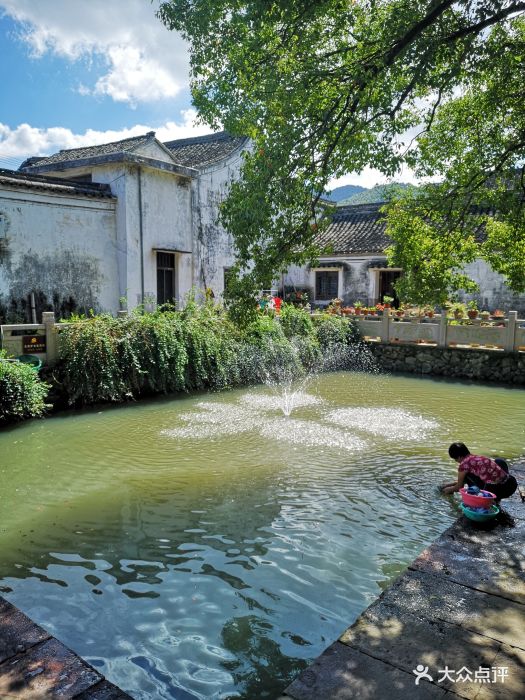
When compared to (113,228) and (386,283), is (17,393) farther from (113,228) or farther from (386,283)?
(386,283)

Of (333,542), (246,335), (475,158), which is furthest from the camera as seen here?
(246,335)

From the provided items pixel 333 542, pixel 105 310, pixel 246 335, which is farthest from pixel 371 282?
pixel 333 542

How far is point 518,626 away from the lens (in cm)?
331

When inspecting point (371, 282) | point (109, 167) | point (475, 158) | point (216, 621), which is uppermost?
point (109, 167)

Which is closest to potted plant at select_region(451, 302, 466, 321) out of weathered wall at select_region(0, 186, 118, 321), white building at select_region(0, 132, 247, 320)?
white building at select_region(0, 132, 247, 320)

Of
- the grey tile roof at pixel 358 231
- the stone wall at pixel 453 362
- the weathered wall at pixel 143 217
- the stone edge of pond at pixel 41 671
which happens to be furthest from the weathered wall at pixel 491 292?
the stone edge of pond at pixel 41 671

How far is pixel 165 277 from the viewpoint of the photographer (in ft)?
56.2

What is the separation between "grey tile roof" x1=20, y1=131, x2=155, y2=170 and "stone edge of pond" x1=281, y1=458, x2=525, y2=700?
1402 centimetres

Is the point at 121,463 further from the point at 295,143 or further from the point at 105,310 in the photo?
the point at 105,310

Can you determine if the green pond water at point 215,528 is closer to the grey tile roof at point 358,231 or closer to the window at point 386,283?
the window at point 386,283

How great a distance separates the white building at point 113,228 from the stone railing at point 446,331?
577cm

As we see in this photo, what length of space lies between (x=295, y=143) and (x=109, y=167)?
35.6ft

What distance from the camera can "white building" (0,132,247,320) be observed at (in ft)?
43.8

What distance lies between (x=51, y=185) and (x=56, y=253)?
1.73 meters
